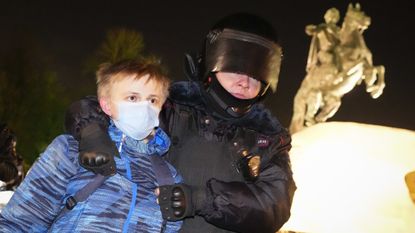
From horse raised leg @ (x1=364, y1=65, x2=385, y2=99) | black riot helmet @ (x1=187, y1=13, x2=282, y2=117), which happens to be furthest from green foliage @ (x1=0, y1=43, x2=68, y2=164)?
black riot helmet @ (x1=187, y1=13, x2=282, y2=117)

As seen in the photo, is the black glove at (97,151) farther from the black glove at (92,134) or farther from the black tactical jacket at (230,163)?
the black tactical jacket at (230,163)

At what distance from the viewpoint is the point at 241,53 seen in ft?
6.84

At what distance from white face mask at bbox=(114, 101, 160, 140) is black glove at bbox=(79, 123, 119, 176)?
65mm

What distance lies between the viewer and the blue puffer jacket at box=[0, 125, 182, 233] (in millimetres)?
1648

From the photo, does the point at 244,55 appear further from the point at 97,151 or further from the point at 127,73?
the point at 97,151

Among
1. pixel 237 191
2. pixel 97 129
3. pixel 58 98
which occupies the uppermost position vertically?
pixel 97 129

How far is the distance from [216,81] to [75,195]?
0.67 metres

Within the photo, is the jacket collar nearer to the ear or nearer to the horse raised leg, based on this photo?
the ear

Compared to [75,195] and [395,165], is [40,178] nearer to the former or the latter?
[75,195]

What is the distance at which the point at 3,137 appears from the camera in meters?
4.39

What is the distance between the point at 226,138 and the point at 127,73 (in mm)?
408

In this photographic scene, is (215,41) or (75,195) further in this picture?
(215,41)

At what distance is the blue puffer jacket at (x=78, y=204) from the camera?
165cm

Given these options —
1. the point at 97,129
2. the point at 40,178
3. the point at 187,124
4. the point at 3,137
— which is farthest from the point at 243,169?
the point at 3,137
